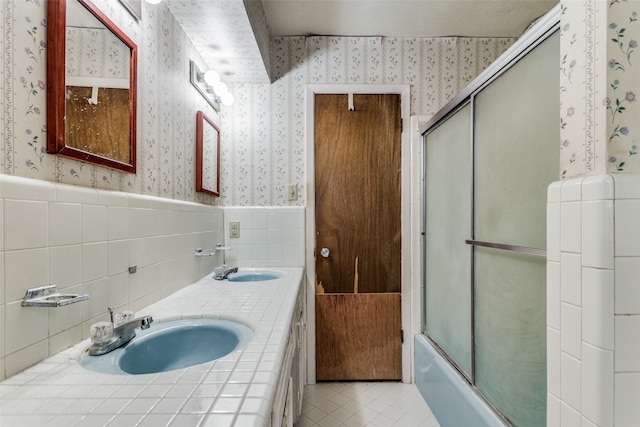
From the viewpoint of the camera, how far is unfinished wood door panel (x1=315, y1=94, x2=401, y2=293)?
7.04 ft

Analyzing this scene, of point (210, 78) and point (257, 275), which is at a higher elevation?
point (210, 78)

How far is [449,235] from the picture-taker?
1620mm

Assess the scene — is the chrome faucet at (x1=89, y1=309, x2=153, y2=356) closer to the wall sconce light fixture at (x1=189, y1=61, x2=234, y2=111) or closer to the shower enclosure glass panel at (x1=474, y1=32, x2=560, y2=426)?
Result: the shower enclosure glass panel at (x1=474, y1=32, x2=560, y2=426)

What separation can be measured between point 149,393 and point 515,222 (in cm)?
112

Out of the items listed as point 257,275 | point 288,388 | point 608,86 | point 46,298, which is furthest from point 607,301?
point 257,275

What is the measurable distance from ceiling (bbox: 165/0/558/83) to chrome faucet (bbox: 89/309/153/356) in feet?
4.39

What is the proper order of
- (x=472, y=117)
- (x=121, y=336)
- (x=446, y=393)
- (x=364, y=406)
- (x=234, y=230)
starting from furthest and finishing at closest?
1. (x=234, y=230)
2. (x=364, y=406)
3. (x=446, y=393)
4. (x=472, y=117)
5. (x=121, y=336)

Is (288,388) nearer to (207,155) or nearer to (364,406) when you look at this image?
(364,406)

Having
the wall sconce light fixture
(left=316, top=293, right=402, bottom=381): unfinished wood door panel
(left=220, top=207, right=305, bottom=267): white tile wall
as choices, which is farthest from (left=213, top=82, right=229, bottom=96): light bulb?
(left=316, top=293, right=402, bottom=381): unfinished wood door panel

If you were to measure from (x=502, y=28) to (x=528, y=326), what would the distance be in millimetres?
2060

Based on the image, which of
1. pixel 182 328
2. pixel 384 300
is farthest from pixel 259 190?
pixel 182 328

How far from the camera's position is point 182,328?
3.06ft

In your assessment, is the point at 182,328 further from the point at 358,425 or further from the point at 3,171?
the point at 358,425

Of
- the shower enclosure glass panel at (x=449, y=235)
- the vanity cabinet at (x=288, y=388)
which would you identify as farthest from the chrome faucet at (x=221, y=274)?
the shower enclosure glass panel at (x=449, y=235)
